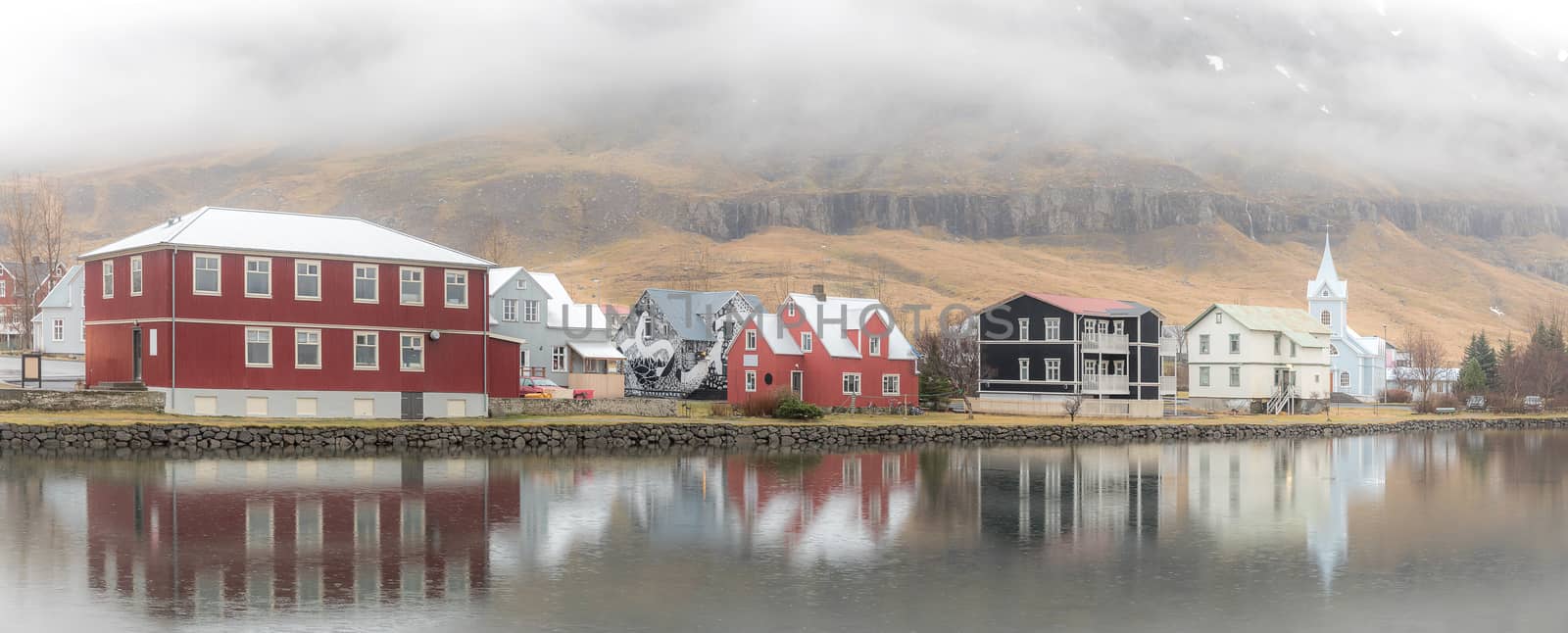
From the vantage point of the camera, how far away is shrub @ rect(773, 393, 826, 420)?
2347 inches

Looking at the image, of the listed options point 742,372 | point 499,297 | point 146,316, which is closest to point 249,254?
point 146,316

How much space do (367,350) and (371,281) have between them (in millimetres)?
2621

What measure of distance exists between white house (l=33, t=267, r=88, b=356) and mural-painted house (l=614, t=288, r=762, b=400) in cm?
3104

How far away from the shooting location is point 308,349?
49.6m

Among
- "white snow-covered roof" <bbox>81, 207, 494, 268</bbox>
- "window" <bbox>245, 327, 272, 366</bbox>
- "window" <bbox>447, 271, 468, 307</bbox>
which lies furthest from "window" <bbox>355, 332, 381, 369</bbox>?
"window" <bbox>447, 271, 468, 307</bbox>

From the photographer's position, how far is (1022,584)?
20.4 metres

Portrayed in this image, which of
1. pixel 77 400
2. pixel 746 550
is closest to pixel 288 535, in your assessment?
pixel 746 550

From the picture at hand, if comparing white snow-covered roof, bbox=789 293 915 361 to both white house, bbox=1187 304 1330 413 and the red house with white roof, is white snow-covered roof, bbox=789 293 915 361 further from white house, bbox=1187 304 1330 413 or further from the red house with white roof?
white house, bbox=1187 304 1330 413

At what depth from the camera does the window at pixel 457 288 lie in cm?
5294

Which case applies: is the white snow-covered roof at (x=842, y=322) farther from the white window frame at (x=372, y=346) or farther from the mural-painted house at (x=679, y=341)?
the white window frame at (x=372, y=346)

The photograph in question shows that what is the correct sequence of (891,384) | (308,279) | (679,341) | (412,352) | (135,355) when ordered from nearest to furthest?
(135,355), (308,279), (412,352), (891,384), (679,341)

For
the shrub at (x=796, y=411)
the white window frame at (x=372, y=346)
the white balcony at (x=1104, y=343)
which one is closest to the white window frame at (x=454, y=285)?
the white window frame at (x=372, y=346)

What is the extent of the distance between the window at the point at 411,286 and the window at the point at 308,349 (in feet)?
11.4

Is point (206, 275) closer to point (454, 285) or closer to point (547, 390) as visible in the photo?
point (454, 285)
